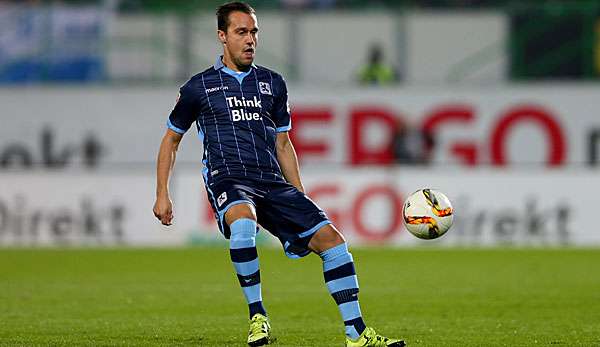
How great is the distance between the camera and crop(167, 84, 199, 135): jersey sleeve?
7.27 m

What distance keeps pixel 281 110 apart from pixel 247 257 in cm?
100

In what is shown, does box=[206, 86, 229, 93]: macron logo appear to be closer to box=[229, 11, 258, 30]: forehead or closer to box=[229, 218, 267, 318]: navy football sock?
box=[229, 11, 258, 30]: forehead

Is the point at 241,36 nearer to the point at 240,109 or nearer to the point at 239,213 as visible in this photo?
the point at 240,109

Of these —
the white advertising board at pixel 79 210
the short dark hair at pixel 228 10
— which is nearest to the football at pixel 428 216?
the short dark hair at pixel 228 10

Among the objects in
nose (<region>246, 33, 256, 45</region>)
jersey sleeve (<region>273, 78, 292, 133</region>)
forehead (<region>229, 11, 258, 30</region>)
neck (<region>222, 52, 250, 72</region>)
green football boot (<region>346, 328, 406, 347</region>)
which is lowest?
green football boot (<region>346, 328, 406, 347</region>)

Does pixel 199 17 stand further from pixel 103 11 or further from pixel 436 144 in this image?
pixel 436 144

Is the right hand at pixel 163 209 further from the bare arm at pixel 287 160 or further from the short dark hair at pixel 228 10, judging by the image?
the short dark hair at pixel 228 10

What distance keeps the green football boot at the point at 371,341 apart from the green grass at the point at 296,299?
2.20 ft

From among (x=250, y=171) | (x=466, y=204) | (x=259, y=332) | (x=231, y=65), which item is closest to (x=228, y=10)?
(x=231, y=65)

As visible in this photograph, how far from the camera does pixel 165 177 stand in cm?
717

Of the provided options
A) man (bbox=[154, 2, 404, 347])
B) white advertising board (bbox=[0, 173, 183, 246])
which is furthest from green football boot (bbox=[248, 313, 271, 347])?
white advertising board (bbox=[0, 173, 183, 246])

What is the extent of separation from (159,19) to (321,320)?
13.5 m

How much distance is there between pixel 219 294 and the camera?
36.4ft

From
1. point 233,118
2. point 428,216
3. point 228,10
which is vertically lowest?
point 428,216
